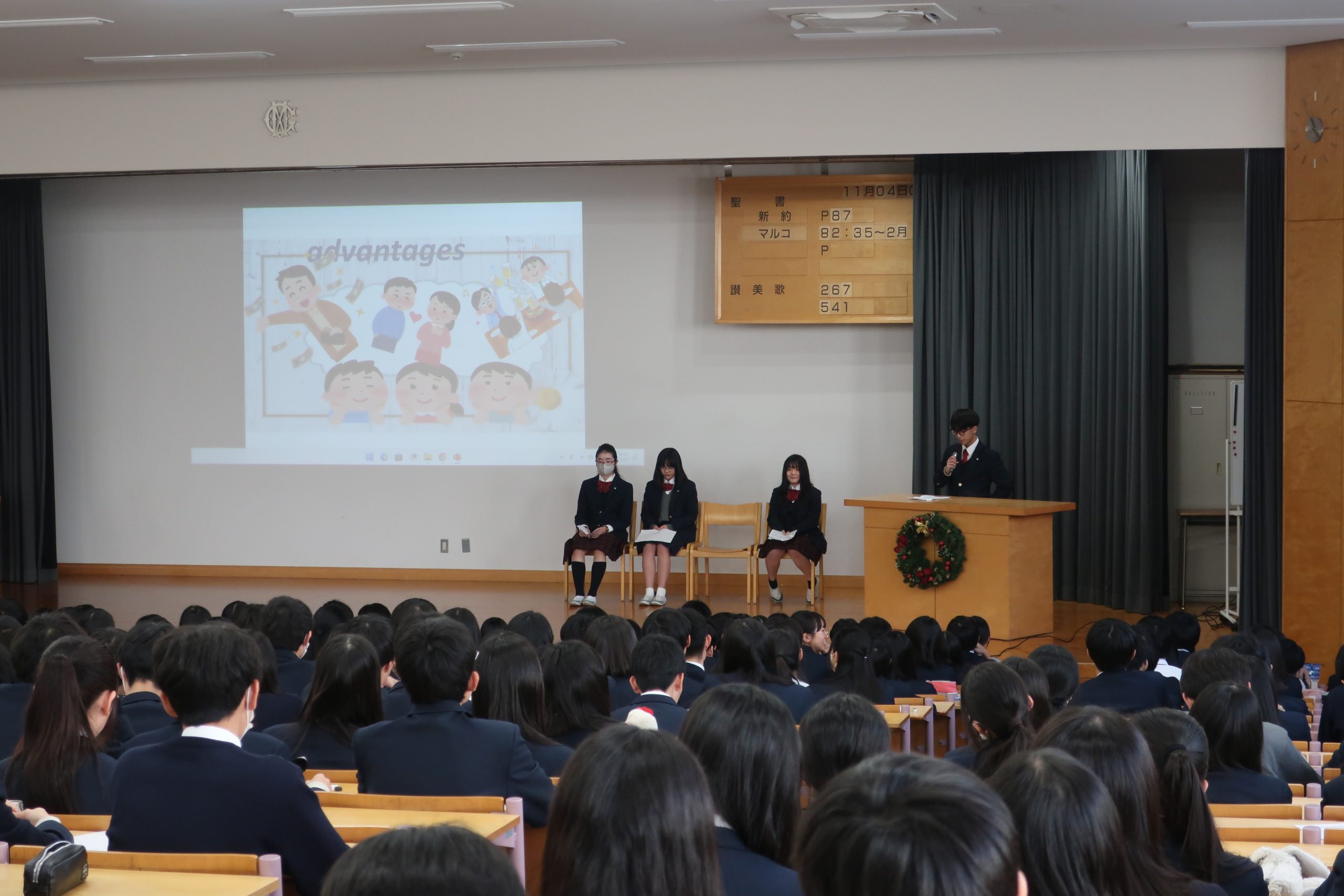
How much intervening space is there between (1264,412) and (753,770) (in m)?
6.48

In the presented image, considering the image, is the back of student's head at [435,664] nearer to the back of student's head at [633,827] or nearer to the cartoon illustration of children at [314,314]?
the back of student's head at [633,827]

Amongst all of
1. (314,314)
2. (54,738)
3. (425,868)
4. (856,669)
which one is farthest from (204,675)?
(314,314)

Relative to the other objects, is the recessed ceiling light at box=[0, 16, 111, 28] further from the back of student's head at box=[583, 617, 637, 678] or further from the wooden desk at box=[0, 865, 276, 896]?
the wooden desk at box=[0, 865, 276, 896]

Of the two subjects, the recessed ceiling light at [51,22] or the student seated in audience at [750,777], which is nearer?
the student seated in audience at [750,777]

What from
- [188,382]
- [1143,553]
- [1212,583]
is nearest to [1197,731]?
[1143,553]

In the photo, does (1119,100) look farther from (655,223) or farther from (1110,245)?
(655,223)

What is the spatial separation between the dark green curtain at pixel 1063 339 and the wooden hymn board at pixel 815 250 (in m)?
0.25

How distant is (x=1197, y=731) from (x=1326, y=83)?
5963 mm

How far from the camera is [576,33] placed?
7.25m

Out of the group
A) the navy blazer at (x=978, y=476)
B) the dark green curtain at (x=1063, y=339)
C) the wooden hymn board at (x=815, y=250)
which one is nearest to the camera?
the navy blazer at (x=978, y=476)

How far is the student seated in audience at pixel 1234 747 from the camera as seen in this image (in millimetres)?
2717

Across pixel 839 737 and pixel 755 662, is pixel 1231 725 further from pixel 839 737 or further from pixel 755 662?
pixel 755 662

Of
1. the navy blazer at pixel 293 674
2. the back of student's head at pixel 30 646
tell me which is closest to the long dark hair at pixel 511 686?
the navy blazer at pixel 293 674

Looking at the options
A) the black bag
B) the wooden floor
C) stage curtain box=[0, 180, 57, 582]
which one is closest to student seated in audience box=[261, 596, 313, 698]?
the black bag
